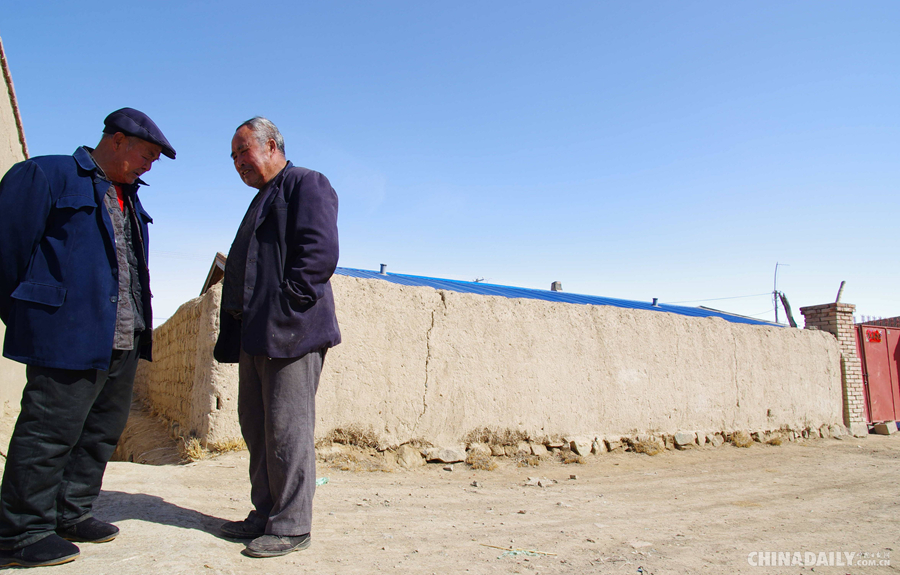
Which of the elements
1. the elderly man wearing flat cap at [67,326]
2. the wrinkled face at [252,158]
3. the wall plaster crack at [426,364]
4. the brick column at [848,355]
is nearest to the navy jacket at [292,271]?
the wrinkled face at [252,158]

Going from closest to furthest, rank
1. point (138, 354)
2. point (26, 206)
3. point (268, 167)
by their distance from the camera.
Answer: point (26, 206)
point (138, 354)
point (268, 167)

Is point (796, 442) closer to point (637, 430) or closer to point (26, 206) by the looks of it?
point (637, 430)

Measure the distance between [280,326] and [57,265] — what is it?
75 cm

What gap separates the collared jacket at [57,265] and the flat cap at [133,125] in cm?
17

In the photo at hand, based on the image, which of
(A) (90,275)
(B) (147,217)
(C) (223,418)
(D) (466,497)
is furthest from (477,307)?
(A) (90,275)

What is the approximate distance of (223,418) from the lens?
3.84 meters

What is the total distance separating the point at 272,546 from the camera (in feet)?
6.45

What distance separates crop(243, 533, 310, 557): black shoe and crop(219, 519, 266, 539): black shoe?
13cm

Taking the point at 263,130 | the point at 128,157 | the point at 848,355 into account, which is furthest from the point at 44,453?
the point at 848,355

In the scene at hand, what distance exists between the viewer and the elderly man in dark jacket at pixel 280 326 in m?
2.00

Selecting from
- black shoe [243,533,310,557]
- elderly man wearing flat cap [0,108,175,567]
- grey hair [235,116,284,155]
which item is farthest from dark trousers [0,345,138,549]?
grey hair [235,116,284,155]

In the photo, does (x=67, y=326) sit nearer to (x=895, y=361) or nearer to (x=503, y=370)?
(x=503, y=370)

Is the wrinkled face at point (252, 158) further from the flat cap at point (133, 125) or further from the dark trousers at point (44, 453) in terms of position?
the dark trousers at point (44, 453)

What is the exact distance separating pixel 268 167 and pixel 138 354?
935mm
